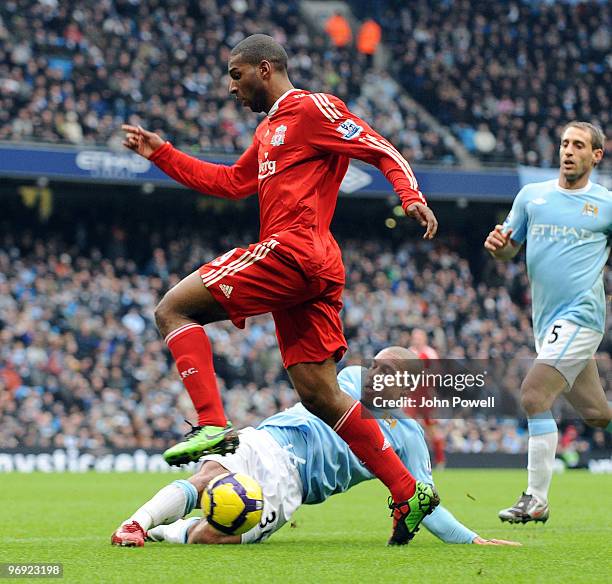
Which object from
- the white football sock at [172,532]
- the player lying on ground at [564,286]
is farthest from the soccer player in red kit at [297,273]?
the player lying on ground at [564,286]

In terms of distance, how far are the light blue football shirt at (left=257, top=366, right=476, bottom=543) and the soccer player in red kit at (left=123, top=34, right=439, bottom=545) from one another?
291 millimetres

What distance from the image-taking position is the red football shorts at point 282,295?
18.2ft

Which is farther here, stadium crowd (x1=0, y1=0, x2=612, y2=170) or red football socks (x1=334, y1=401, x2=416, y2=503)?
stadium crowd (x1=0, y1=0, x2=612, y2=170)

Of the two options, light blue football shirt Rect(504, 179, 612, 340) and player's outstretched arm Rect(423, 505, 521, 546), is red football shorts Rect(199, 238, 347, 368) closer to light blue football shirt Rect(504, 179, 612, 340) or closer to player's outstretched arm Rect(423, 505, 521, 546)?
player's outstretched arm Rect(423, 505, 521, 546)

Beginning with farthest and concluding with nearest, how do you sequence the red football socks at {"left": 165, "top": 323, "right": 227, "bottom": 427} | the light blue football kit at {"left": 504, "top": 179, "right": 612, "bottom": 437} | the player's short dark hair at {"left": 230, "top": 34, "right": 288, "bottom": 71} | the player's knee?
the light blue football kit at {"left": 504, "top": 179, "right": 612, "bottom": 437} → the player's knee → the player's short dark hair at {"left": 230, "top": 34, "right": 288, "bottom": 71} → the red football socks at {"left": 165, "top": 323, "right": 227, "bottom": 427}

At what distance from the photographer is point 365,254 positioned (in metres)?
25.2

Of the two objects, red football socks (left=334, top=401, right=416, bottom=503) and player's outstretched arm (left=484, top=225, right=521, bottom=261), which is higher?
player's outstretched arm (left=484, top=225, right=521, bottom=261)

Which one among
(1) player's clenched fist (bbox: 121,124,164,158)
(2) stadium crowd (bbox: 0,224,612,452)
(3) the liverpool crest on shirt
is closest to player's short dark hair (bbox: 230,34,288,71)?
(3) the liverpool crest on shirt

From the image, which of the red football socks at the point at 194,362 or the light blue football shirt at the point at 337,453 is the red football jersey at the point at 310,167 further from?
the light blue football shirt at the point at 337,453

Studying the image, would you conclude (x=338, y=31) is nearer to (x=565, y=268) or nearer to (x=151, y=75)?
(x=151, y=75)

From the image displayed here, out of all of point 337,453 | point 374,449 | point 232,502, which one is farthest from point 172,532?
point 374,449

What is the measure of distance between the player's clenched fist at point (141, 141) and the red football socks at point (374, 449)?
1.76m

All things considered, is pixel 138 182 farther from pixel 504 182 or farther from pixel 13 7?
pixel 504 182

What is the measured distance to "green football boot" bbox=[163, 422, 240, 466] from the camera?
5.11 meters
